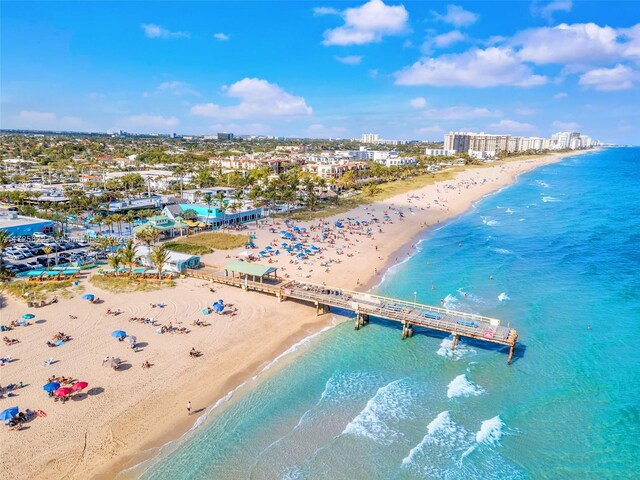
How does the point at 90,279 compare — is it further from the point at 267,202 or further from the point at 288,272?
the point at 267,202

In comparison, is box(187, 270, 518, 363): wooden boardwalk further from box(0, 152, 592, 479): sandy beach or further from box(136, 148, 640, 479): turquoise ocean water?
box(136, 148, 640, 479): turquoise ocean water

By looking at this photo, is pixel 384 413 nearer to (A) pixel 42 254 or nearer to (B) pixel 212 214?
(A) pixel 42 254

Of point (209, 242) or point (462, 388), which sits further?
point (209, 242)

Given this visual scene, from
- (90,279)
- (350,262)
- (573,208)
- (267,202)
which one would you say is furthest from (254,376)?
(573,208)

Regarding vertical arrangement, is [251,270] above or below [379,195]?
below

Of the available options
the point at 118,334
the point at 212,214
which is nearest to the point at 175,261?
the point at 118,334

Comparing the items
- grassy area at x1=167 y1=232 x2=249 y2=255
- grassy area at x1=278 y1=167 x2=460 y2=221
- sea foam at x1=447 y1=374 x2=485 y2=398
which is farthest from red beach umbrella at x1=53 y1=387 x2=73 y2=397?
grassy area at x1=278 y1=167 x2=460 y2=221

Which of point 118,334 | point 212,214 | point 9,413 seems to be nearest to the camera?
point 9,413
